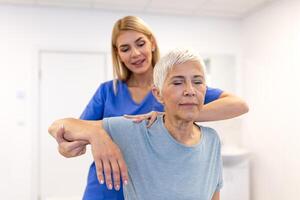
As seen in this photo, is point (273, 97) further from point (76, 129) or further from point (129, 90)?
point (76, 129)

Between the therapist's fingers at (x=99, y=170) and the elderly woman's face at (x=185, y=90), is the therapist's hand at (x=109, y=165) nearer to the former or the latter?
the therapist's fingers at (x=99, y=170)

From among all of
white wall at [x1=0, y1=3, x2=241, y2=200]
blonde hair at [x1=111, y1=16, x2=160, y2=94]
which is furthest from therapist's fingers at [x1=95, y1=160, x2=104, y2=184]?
white wall at [x1=0, y1=3, x2=241, y2=200]

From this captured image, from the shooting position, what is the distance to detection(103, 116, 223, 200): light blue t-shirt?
3.09 feet

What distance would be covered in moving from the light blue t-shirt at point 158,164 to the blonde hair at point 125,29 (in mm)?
333

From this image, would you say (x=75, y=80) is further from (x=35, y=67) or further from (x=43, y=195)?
(x=43, y=195)

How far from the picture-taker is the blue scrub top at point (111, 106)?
3.94 ft

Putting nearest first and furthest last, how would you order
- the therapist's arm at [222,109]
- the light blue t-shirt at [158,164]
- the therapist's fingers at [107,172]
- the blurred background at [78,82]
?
the therapist's fingers at [107,172] < the light blue t-shirt at [158,164] < the therapist's arm at [222,109] < the blurred background at [78,82]

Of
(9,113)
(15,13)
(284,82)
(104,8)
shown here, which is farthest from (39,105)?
(284,82)

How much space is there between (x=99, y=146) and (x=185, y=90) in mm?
329

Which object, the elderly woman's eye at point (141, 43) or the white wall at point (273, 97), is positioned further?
the white wall at point (273, 97)

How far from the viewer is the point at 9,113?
3297 millimetres

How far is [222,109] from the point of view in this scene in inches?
42.4

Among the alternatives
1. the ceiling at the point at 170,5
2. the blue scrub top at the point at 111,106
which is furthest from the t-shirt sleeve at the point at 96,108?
the ceiling at the point at 170,5

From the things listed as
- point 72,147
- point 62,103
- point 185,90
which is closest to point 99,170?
point 72,147
